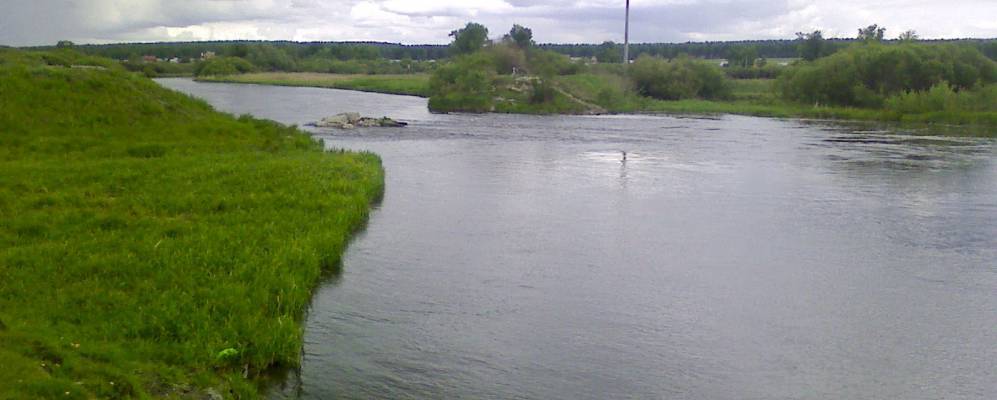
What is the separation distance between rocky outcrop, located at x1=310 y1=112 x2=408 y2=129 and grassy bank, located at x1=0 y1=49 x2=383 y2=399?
17434 mm

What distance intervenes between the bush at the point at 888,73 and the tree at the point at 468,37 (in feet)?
171

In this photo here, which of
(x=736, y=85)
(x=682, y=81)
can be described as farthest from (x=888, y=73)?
(x=736, y=85)

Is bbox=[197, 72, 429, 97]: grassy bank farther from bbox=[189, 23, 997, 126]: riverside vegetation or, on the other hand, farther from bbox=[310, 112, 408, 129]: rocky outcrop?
bbox=[310, 112, 408, 129]: rocky outcrop

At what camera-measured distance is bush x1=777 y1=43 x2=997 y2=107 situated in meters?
67.5

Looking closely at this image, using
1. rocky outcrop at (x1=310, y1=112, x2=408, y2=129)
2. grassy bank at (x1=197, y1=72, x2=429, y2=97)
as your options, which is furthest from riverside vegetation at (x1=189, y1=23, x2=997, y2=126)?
rocky outcrop at (x1=310, y1=112, x2=408, y2=129)

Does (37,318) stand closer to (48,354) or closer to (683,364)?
(48,354)

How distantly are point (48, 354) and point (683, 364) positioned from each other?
741 centimetres

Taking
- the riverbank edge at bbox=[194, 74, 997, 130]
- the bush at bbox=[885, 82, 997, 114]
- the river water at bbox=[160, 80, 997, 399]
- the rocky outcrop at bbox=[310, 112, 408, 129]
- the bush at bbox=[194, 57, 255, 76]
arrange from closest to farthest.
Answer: the river water at bbox=[160, 80, 997, 399]
the rocky outcrop at bbox=[310, 112, 408, 129]
the riverbank edge at bbox=[194, 74, 997, 130]
the bush at bbox=[885, 82, 997, 114]
the bush at bbox=[194, 57, 255, 76]

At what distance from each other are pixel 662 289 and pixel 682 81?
254ft

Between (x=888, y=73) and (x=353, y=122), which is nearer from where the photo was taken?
(x=353, y=122)

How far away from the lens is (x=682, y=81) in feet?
294

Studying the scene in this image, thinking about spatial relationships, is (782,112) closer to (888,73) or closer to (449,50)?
(888,73)

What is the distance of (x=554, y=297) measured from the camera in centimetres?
1428

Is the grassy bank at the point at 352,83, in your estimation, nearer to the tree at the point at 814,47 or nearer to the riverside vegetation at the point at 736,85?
the riverside vegetation at the point at 736,85
